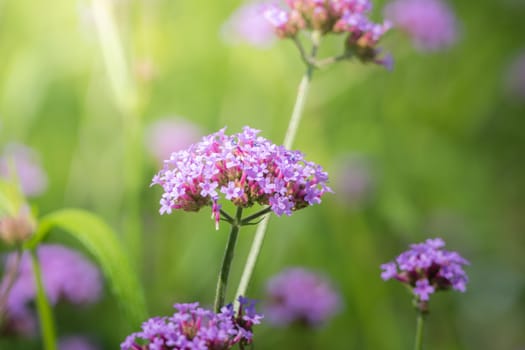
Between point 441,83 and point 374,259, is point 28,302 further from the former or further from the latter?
point 441,83

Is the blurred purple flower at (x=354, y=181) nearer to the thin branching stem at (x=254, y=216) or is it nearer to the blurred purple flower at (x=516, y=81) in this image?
the blurred purple flower at (x=516, y=81)

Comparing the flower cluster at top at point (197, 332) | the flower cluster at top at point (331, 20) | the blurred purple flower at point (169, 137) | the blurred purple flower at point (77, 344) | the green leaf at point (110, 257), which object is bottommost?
the flower cluster at top at point (197, 332)

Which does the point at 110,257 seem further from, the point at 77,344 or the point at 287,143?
the point at 77,344

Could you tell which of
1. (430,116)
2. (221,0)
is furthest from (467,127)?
(221,0)

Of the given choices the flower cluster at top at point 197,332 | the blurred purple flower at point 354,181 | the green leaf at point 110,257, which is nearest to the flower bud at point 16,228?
the green leaf at point 110,257

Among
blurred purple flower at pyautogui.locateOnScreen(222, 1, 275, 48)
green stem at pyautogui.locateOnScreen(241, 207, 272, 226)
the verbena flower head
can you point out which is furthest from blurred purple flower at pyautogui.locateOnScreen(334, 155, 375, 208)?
green stem at pyautogui.locateOnScreen(241, 207, 272, 226)

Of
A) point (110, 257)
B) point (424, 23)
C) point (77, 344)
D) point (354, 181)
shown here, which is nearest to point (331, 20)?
point (110, 257)
